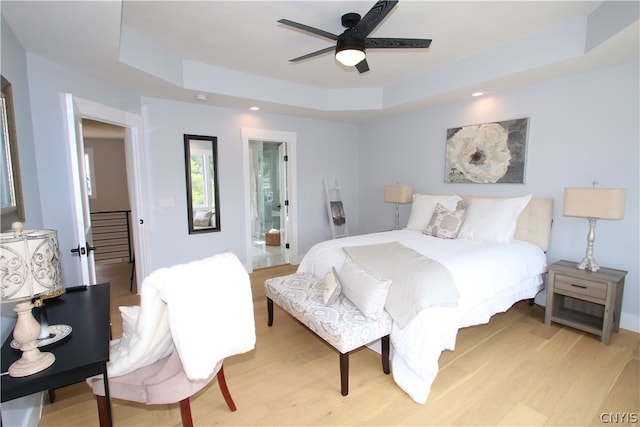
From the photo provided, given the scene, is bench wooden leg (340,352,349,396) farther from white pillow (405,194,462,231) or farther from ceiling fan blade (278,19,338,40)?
white pillow (405,194,462,231)

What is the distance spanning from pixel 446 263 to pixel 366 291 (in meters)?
0.73

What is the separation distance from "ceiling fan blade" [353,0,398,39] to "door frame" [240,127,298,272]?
257cm

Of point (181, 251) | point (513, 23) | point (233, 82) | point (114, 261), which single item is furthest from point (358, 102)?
point (114, 261)

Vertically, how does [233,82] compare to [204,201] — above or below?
above

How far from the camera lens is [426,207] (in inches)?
151

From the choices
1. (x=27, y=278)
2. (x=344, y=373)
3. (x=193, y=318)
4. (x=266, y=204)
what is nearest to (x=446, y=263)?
(x=344, y=373)

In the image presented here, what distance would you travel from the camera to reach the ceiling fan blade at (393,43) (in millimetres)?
2133

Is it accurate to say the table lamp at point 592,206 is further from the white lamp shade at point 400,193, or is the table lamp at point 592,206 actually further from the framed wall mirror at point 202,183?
the framed wall mirror at point 202,183

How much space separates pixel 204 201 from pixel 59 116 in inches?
73.1

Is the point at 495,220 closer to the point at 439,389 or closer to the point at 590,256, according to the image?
the point at 590,256

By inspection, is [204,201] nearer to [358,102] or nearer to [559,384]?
[358,102]

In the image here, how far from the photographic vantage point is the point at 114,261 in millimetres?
5414

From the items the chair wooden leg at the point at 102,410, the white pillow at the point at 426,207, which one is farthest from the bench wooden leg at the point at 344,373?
the white pillow at the point at 426,207

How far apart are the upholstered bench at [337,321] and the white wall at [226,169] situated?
6.39 feet
